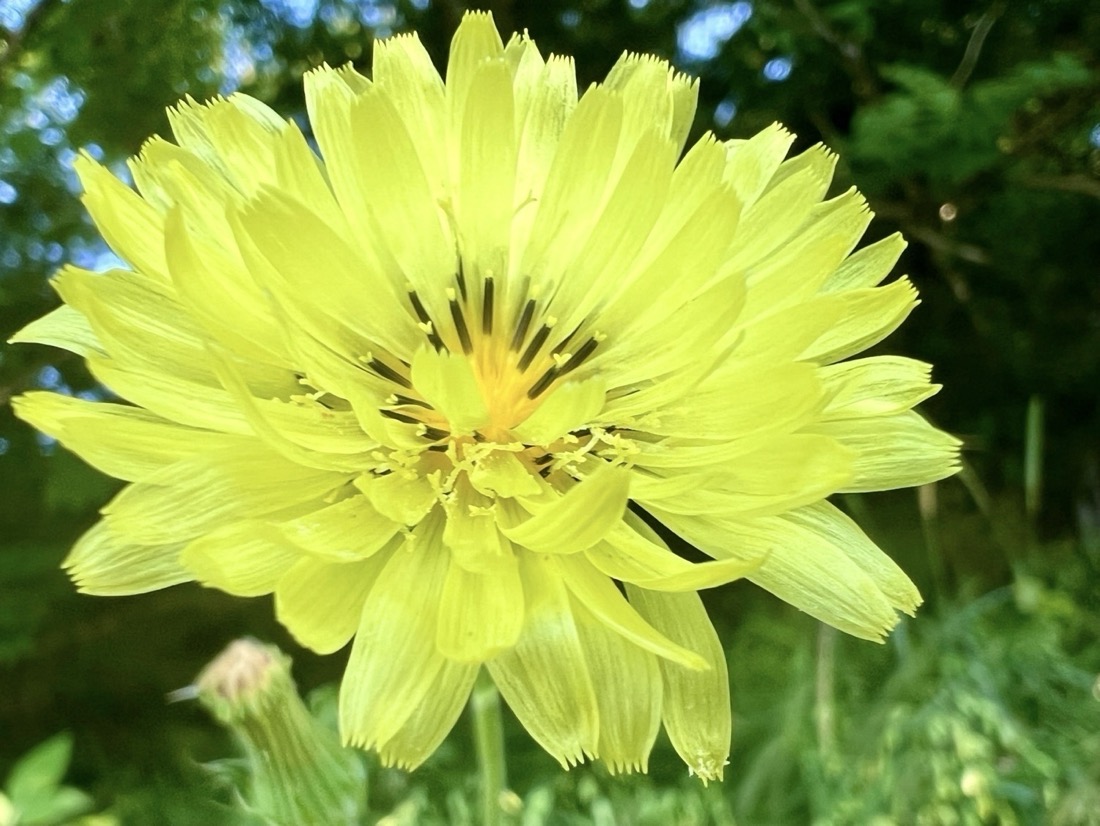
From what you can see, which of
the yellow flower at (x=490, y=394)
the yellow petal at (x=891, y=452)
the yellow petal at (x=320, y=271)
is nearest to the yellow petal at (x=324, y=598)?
the yellow flower at (x=490, y=394)

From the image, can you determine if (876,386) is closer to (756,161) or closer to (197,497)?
(756,161)

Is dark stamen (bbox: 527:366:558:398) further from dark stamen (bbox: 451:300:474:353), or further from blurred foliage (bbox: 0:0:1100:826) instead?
blurred foliage (bbox: 0:0:1100:826)

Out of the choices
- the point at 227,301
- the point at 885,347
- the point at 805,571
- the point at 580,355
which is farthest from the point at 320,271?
the point at 885,347

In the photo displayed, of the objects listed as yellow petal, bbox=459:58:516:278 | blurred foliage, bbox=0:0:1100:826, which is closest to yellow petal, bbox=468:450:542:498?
yellow petal, bbox=459:58:516:278

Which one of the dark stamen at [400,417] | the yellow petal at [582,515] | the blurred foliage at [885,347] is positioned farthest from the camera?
the blurred foliage at [885,347]

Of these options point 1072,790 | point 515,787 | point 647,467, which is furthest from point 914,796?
point 647,467

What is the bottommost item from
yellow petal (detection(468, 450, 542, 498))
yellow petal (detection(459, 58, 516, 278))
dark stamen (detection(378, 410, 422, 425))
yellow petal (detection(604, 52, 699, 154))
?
yellow petal (detection(468, 450, 542, 498))

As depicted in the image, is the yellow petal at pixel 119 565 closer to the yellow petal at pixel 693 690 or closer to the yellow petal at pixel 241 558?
the yellow petal at pixel 241 558
